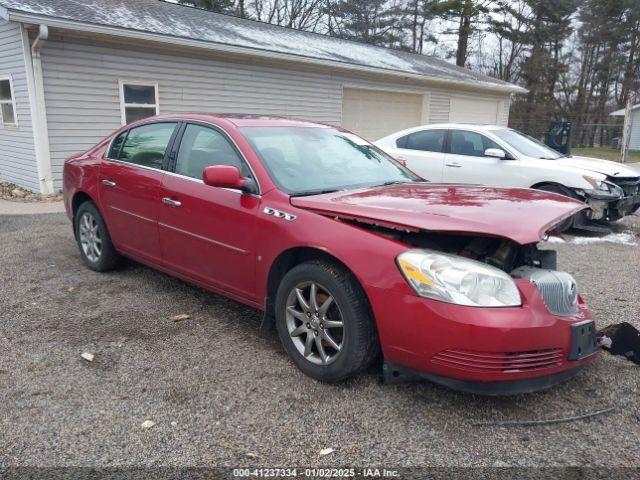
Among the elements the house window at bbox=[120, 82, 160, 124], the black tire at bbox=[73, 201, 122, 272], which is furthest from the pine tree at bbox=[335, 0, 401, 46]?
the black tire at bbox=[73, 201, 122, 272]

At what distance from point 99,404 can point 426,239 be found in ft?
6.49

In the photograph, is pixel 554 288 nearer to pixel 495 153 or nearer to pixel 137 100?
pixel 495 153

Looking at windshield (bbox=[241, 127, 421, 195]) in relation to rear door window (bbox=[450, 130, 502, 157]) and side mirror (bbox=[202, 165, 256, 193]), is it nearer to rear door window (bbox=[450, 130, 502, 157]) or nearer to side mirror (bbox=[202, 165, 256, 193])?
side mirror (bbox=[202, 165, 256, 193])

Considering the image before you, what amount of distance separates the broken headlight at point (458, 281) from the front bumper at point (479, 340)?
41 mm

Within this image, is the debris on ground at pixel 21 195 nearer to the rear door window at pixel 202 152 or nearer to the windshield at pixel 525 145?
the rear door window at pixel 202 152

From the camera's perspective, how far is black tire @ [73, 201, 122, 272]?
4.86 meters

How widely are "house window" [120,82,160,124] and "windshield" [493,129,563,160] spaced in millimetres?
6925

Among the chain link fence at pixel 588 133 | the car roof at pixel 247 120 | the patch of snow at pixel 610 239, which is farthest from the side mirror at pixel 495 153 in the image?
the chain link fence at pixel 588 133

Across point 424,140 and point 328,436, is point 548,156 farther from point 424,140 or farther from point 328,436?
point 328,436

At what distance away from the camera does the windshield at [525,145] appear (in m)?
7.79

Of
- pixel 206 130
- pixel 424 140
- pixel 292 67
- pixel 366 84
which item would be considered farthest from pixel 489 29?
pixel 206 130

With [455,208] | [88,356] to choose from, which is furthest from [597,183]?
[88,356]

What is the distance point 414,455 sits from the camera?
241cm

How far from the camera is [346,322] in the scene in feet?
9.29
